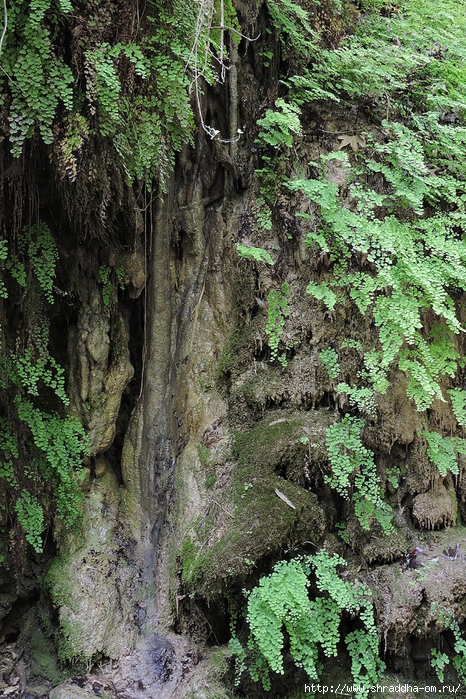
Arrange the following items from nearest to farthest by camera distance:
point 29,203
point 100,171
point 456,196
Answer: point 100,171 → point 29,203 → point 456,196

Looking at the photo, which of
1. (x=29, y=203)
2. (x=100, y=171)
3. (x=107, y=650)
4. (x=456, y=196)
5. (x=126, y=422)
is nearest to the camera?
(x=100, y=171)

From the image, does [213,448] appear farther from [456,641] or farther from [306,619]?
[456,641]

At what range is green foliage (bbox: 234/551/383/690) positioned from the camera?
3475 millimetres

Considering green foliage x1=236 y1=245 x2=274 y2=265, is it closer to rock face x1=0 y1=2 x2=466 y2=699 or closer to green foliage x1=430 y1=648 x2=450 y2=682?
rock face x1=0 y1=2 x2=466 y2=699

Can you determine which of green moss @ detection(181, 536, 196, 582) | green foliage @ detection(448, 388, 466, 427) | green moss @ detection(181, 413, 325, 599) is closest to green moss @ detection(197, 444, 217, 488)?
green moss @ detection(181, 413, 325, 599)

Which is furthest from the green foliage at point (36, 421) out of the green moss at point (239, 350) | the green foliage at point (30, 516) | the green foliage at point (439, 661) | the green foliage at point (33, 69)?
the green foliage at point (439, 661)

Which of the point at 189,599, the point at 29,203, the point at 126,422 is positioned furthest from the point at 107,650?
the point at 29,203

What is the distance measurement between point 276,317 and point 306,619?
7.40ft

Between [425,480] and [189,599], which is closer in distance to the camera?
[189,599]

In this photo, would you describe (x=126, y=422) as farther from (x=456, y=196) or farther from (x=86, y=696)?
(x=456, y=196)

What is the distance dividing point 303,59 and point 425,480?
3962mm

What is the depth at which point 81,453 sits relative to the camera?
14.9ft

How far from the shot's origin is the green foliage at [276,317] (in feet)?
14.4

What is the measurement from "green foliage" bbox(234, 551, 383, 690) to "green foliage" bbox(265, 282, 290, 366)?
159 centimetres
